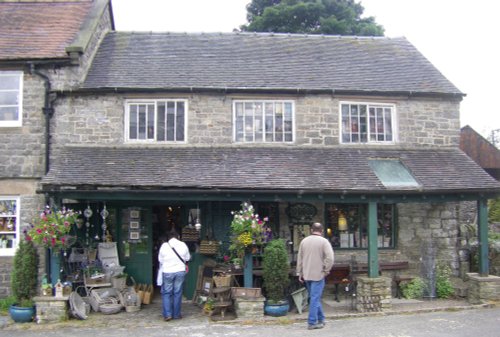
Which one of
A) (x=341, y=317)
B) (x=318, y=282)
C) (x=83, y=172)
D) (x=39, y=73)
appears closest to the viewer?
(x=318, y=282)

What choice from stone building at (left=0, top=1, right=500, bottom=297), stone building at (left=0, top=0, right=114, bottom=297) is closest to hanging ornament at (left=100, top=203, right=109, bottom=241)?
stone building at (left=0, top=1, right=500, bottom=297)

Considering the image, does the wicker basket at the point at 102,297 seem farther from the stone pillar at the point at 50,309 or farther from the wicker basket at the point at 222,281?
the wicker basket at the point at 222,281

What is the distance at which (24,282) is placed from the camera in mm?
10141

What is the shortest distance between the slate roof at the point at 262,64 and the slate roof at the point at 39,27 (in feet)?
3.20

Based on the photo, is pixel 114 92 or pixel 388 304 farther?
pixel 114 92

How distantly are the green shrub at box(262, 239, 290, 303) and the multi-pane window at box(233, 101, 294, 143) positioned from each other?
348 centimetres

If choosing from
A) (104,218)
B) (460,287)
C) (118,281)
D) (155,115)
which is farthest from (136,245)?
(460,287)

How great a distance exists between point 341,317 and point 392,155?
4554 mm

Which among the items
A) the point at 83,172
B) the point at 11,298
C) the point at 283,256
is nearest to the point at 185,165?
the point at 83,172

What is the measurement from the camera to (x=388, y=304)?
1034 cm

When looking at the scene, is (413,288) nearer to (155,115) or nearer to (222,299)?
(222,299)

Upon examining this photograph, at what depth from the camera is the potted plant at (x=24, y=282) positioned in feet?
32.0

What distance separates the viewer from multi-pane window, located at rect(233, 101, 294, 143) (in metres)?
12.6

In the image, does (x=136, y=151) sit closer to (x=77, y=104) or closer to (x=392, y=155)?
(x=77, y=104)
